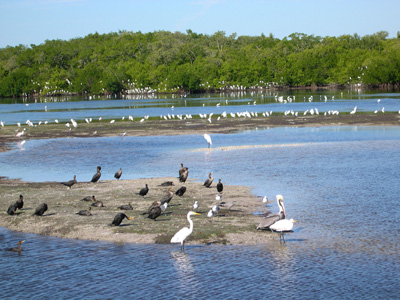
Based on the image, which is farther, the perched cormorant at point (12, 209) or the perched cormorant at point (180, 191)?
the perched cormorant at point (180, 191)

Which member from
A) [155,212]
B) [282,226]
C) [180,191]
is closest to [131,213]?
[155,212]

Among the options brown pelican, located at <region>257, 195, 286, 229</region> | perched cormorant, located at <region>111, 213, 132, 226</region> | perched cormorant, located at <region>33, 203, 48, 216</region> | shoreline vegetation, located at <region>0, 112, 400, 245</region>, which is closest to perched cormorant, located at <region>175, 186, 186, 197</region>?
shoreline vegetation, located at <region>0, 112, 400, 245</region>

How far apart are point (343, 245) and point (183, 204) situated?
6018 millimetres

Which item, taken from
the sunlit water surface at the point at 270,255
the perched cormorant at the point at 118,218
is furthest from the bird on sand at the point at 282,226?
the perched cormorant at the point at 118,218

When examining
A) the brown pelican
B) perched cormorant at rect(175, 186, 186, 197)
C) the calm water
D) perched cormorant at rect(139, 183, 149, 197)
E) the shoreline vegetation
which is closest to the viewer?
the calm water

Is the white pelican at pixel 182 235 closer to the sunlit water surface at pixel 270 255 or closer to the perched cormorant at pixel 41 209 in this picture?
the sunlit water surface at pixel 270 255

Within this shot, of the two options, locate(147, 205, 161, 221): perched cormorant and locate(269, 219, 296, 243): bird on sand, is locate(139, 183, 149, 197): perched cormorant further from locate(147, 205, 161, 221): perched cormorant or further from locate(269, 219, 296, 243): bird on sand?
locate(269, 219, 296, 243): bird on sand

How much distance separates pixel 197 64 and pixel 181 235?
138301 mm

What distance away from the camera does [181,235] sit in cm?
1412

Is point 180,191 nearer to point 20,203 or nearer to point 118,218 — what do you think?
point 118,218

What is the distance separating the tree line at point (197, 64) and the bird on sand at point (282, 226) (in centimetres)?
11257

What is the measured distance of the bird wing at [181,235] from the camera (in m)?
14.1

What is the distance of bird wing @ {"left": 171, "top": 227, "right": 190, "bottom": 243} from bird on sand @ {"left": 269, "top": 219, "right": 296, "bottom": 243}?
A: 2154mm

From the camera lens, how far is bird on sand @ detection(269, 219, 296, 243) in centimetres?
1437
